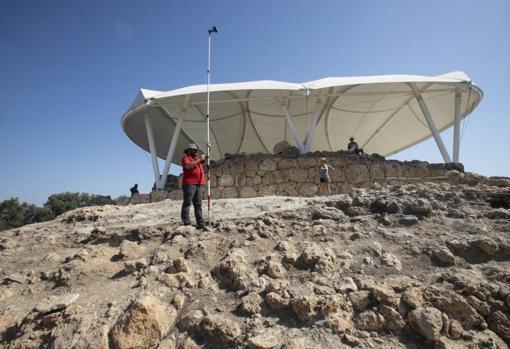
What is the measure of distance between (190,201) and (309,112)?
18597 millimetres

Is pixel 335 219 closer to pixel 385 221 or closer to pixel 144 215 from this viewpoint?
pixel 385 221

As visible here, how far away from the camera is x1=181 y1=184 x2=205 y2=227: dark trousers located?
4.88 meters

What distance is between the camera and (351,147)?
1482 centimetres

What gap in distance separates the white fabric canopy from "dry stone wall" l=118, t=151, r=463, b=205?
7.68 ft

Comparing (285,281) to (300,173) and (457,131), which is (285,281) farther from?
(457,131)

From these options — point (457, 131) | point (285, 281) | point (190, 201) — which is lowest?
point (285, 281)

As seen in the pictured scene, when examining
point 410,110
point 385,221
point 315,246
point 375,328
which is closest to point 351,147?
point 410,110

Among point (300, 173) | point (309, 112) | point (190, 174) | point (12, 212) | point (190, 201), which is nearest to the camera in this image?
point (190, 201)

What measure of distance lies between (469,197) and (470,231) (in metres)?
1.23

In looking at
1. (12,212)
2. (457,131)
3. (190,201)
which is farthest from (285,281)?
(12,212)

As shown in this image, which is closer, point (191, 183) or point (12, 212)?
point (191, 183)

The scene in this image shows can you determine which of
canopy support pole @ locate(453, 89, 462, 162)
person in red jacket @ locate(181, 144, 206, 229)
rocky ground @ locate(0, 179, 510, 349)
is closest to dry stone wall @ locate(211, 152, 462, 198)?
canopy support pole @ locate(453, 89, 462, 162)

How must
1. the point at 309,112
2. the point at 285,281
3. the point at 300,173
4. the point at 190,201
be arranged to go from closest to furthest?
the point at 285,281 → the point at 190,201 → the point at 300,173 → the point at 309,112

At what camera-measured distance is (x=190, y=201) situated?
16.5 ft
